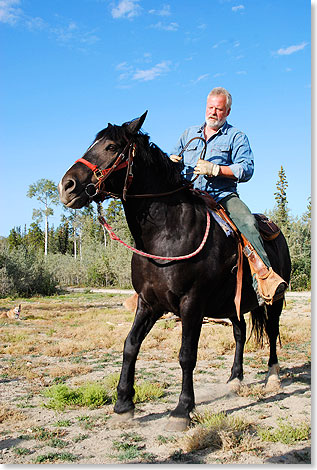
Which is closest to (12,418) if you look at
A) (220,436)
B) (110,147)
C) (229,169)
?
(220,436)

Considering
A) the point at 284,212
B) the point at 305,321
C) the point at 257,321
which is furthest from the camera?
the point at 284,212

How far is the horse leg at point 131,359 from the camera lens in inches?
171

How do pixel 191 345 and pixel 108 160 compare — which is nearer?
pixel 108 160

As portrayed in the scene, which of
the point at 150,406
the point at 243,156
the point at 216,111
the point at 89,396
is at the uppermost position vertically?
the point at 216,111

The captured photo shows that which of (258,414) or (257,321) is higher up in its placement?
(257,321)

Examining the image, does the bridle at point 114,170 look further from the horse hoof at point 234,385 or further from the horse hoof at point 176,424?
the horse hoof at point 234,385

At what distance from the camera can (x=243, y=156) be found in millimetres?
4945

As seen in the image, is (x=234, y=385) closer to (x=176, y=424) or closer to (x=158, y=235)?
(x=176, y=424)

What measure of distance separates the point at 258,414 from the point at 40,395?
9.82 ft

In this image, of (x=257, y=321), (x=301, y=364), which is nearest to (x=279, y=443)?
(x=257, y=321)

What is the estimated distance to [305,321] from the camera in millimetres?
11750

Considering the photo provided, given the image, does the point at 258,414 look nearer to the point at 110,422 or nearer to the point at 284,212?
the point at 110,422

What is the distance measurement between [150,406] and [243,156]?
11.2 ft

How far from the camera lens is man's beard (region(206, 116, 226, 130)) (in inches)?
200
